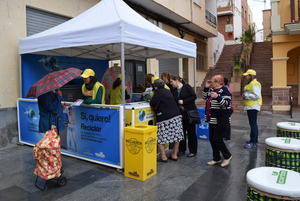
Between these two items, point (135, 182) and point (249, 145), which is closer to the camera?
point (135, 182)

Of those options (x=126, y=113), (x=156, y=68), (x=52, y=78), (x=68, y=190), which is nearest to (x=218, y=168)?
(x=126, y=113)

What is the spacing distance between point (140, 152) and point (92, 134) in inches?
46.9

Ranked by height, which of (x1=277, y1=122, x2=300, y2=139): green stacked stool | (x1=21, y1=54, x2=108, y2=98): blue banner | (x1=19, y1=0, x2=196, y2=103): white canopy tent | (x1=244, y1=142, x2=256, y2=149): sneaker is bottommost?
(x1=244, y1=142, x2=256, y2=149): sneaker

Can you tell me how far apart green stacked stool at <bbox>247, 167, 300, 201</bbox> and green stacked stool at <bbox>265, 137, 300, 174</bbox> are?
0.70 metres

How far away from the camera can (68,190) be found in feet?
12.3

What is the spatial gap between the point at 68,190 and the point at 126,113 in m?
1.54

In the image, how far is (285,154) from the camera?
9.82 feet

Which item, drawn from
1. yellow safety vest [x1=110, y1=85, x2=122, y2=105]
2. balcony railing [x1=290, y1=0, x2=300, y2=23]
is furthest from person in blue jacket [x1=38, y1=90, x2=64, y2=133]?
balcony railing [x1=290, y1=0, x2=300, y2=23]

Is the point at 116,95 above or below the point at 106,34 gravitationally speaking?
below

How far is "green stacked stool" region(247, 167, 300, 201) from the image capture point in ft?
6.50

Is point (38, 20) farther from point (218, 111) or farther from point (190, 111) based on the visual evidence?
point (218, 111)

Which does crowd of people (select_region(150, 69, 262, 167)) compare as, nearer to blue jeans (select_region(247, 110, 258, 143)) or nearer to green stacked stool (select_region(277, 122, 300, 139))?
blue jeans (select_region(247, 110, 258, 143))

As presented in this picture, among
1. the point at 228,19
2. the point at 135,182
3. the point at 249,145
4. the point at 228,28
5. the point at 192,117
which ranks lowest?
the point at 135,182

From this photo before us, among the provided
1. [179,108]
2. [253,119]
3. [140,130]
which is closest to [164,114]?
[179,108]
